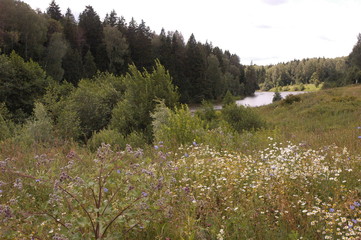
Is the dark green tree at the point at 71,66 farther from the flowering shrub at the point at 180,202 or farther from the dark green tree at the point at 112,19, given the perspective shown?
the flowering shrub at the point at 180,202

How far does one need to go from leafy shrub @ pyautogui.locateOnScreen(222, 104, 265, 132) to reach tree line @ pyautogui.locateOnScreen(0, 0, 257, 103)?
104ft

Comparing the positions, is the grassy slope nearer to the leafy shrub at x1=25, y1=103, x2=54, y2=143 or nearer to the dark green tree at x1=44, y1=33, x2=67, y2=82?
the leafy shrub at x1=25, y1=103, x2=54, y2=143

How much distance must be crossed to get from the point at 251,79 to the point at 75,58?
7117cm

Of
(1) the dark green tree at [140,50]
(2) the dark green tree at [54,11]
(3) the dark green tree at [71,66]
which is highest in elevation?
(2) the dark green tree at [54,11]

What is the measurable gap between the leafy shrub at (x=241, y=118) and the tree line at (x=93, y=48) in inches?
1249

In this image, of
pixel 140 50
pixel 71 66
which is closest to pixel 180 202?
pixel 71 66

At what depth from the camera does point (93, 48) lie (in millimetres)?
55781

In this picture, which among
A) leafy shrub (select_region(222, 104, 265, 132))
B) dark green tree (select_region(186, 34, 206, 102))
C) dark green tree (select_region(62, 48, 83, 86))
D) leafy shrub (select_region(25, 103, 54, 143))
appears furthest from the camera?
dark green tree (select_region(186, 34, 206, 102))

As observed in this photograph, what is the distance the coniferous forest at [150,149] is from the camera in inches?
108

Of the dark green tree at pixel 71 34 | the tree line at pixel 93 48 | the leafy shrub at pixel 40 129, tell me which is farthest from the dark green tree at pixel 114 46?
the leafy shrub at pixel 40 129

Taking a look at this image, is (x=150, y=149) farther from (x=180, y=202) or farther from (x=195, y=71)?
(x=195, y=71)

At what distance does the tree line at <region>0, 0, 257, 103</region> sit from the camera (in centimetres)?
3881

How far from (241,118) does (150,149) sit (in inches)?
420

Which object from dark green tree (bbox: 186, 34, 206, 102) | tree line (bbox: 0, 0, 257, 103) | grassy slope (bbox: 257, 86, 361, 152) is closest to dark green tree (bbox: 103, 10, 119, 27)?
tree line (bbox: 0, 0, 257, 103)
